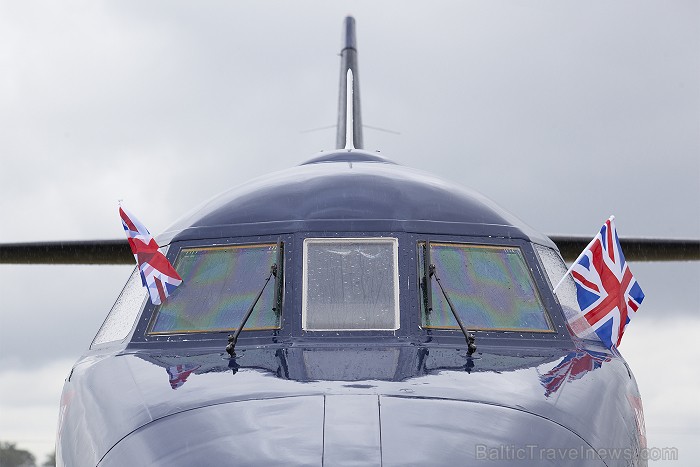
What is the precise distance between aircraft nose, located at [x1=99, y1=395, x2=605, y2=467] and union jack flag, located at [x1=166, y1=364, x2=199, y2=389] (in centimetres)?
54

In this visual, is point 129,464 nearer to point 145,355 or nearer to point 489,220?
point 145,355

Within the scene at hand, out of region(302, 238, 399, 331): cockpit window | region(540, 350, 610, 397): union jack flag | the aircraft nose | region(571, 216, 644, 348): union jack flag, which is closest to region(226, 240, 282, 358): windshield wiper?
region(302, 238, 399, 331): cockpit window

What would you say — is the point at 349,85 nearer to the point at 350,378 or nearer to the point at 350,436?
the point at 350,378

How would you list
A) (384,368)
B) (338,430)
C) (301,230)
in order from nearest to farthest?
(338,430) < (384,368) < (301,230)

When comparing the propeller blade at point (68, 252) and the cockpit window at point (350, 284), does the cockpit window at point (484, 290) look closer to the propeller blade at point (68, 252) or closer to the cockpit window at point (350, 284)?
the cockpit window at point (350, 284)

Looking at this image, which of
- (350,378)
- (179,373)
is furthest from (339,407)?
(179,373)

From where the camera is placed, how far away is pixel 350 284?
6.74 metres

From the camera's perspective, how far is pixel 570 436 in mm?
5250

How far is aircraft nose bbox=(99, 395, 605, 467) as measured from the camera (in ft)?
15.2

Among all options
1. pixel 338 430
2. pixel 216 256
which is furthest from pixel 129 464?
pixel 216 256

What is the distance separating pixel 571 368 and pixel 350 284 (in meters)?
1.41

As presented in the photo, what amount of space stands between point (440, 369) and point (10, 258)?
22.3ft

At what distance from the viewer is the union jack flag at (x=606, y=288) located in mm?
7465

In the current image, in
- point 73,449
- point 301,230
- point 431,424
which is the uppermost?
point 301,230
